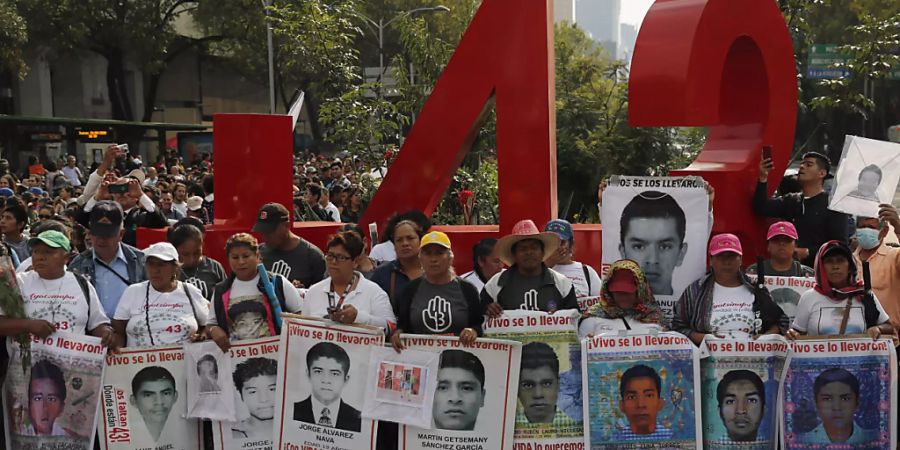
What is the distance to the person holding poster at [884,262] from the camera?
6527mm

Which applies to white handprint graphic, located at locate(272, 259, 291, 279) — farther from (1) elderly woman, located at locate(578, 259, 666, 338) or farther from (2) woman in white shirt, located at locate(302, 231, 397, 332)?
(1) elderly woman, located at locate(578, 259, 666, 338)

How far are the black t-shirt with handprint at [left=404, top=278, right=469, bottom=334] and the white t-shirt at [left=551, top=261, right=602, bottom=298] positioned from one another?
112 centimetres

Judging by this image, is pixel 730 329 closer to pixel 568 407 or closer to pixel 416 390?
pixel 568 407

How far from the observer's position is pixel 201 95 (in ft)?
168

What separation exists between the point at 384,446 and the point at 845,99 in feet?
37.3

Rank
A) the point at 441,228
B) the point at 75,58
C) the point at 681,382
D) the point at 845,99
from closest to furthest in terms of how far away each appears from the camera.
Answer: the point at 681,382 → the point at 441,228 → the point at 845,99 → the point at 75,58

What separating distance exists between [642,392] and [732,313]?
0.70 meters

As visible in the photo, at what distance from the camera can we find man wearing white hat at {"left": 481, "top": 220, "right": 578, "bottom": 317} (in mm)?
5910

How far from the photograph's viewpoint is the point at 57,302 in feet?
19.7

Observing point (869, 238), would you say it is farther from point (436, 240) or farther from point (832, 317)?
point (436, 240)

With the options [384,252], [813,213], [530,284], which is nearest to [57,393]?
[384,252]

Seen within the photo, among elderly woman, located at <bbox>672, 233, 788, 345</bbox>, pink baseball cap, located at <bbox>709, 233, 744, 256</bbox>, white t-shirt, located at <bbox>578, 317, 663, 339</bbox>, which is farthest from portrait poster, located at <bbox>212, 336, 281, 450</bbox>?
pink baseball cap, located at <bbox>709, 233, 744, 256</bbox>

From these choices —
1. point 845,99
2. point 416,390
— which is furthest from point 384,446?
point 845,99

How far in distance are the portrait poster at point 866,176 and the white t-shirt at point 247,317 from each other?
3.88m
